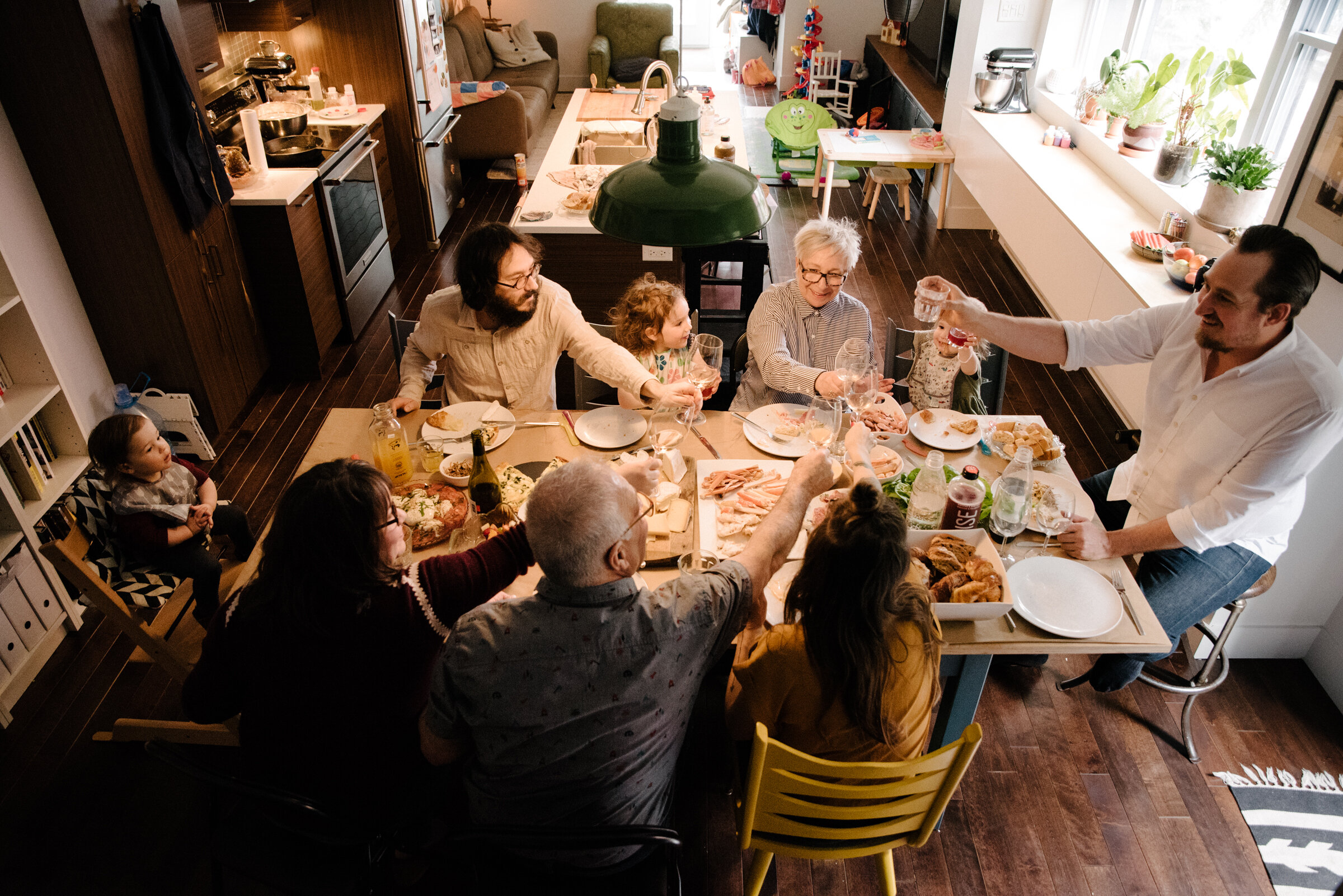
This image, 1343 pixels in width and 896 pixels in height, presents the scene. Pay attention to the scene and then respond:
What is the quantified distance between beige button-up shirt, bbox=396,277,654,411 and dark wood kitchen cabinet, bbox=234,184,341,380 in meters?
1.56

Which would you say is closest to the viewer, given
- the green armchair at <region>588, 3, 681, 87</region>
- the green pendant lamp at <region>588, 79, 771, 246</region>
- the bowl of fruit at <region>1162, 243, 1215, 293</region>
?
the green pendant lamp at <region>588, 79, 771, 246</region>

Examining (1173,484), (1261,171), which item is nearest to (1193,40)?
(1261,171)

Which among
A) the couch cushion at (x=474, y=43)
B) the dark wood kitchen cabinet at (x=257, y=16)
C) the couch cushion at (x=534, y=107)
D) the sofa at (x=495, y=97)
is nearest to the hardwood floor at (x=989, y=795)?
the dark wood kitchen cabinet at (x=257, y=16)

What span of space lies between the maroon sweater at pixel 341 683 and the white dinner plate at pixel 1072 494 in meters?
1.29

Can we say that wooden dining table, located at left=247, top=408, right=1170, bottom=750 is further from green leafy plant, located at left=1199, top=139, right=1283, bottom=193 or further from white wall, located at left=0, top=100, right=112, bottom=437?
green leafy plant, located at left=1199, top=139, right=1283, bottom=193

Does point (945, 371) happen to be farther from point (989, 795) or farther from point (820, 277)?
point (989, 795)

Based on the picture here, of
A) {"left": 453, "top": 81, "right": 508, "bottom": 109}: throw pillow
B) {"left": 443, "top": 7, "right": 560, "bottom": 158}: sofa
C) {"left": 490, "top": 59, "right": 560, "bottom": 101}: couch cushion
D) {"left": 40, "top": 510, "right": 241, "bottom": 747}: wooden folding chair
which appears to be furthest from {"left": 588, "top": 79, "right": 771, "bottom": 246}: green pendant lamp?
{"left": 490, "top": 59, "right": 560, "bottom": 101}: couch cushion

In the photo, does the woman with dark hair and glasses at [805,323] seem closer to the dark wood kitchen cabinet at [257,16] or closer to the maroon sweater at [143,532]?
the maroon sweater at [143,532]

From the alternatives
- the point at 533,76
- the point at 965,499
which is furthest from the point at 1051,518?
the point at 533,76

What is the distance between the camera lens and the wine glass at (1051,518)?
203cm

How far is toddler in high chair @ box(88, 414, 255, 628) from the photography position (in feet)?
7.82

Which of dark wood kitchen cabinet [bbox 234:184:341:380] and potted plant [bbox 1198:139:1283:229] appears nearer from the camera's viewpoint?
potted plant [bbox 1198:139:1283:229]

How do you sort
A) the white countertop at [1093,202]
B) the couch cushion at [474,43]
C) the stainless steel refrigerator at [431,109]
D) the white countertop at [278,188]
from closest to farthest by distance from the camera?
the white countertop at [1093,202] < the white countertop at [278,188] < the stainless steel refrigerator at [431,109] < the couch cushion at [474,43]

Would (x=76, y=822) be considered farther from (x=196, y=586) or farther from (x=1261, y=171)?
(x=1261, y=171)
